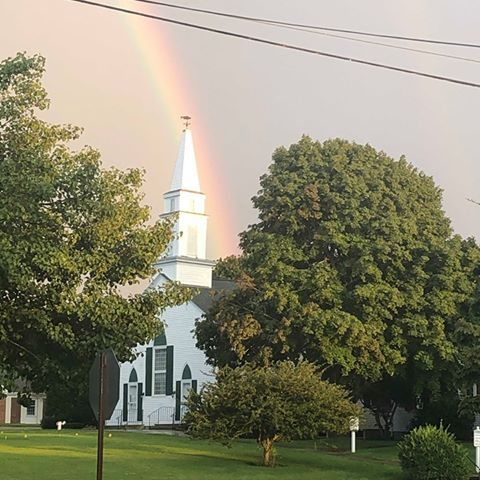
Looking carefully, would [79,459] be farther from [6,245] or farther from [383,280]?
[383,280]

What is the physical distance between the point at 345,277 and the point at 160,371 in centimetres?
2154

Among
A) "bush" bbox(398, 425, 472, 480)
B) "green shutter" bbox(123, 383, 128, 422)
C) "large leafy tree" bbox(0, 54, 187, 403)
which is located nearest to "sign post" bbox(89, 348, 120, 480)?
"large leafy tree" bbox(0, 54, 187, 403)

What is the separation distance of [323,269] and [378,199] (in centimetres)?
468

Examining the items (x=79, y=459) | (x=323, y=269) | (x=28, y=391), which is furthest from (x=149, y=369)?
(x=28, y=391)

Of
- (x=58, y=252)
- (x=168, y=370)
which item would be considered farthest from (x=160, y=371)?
(x=58, y=252)

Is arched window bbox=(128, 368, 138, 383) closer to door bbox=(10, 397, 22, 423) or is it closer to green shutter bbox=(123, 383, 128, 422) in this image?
green shutter bbox=(123, 383, 128, 422)

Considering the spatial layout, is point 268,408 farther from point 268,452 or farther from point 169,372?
point 169,372

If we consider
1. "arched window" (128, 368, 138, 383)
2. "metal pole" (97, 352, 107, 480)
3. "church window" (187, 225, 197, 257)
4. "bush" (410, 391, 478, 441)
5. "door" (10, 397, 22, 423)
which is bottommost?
"door" (10, 397, 22, 423)

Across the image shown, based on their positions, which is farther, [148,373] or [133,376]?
[133,376]

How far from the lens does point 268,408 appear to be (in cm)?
2916

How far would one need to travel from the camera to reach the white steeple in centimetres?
7038

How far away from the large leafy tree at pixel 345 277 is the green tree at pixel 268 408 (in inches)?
377

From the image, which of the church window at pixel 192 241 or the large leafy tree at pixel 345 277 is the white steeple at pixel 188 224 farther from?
the large leafy tree at pixel 345 277

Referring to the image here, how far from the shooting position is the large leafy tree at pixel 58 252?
19.5 meters
